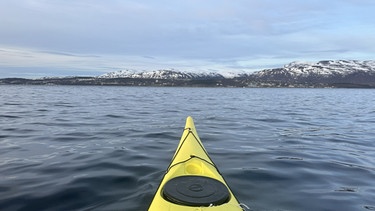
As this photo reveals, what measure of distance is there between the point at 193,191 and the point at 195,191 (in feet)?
0.10

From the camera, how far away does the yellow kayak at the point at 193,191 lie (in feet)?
15.5

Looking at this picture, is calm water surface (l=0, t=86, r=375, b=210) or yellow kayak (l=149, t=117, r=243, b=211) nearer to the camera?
yellow kayak (l=149, t=117, r=243, b=211)

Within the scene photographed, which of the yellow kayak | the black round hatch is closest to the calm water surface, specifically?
the yellow kayak

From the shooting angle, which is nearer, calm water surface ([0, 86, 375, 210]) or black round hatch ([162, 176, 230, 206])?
black round hatch ([162, 176, 230, 206])

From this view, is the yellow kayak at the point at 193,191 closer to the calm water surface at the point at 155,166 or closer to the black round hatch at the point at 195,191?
Answer: the black round hatch at the point at 195,191

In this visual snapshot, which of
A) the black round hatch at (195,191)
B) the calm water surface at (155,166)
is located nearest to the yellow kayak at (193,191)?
the black round hatch at (195,191)

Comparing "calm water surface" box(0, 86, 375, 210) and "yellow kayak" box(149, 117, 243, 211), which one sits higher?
"yellow kayak" box(149, 117, 243, 211)

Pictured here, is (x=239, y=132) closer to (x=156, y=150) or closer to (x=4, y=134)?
(x=156, y=150)

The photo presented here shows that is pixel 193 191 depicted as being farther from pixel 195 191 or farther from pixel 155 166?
pixel 155 166

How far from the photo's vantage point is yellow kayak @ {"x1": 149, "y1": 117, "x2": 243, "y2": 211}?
471 cm

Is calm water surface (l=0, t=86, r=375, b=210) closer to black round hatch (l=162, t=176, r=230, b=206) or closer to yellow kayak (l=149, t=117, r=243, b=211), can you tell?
yellow kayak (l=149, t=117, r=243, b=211)

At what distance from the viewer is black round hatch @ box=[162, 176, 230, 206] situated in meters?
4.79

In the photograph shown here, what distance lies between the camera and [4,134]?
14148 mm

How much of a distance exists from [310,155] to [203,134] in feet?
18.1
